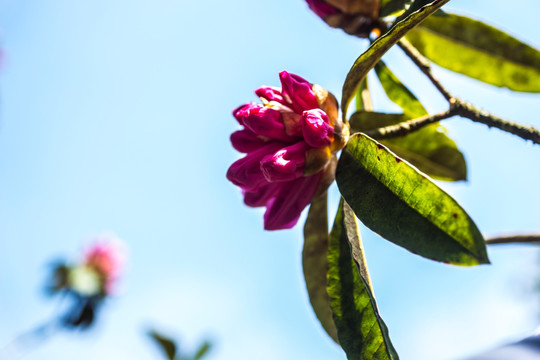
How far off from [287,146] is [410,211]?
0.35 metres

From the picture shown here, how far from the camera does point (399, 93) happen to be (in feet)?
5.58

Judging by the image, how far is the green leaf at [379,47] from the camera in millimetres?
1102

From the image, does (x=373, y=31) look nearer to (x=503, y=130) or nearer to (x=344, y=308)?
(x=503, y=130)

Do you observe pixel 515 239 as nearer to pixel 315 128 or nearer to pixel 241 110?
pixel 315 128

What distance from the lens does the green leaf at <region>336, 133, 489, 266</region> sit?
1.08 m

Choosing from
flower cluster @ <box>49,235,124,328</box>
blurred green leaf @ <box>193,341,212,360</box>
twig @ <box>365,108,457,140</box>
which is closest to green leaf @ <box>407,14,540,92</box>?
twig @ <box>365,108,457,140</box>

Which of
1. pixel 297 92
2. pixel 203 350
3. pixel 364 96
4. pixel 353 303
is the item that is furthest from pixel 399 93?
pixel 203 350

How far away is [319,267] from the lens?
1549 mm

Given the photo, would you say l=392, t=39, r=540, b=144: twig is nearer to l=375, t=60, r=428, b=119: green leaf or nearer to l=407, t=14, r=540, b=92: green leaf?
l=375, t=60, r=428, b=119: green leaf

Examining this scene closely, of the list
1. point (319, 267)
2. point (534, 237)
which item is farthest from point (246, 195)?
point (534, 237)

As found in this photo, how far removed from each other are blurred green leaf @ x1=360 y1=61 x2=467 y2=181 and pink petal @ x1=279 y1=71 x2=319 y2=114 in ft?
1.10

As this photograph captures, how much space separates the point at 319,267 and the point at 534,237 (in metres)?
0.59

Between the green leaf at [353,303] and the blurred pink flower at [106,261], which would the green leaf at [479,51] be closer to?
the green leaf at [353,303]

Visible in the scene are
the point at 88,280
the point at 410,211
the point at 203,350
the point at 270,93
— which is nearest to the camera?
the point at 410,211
